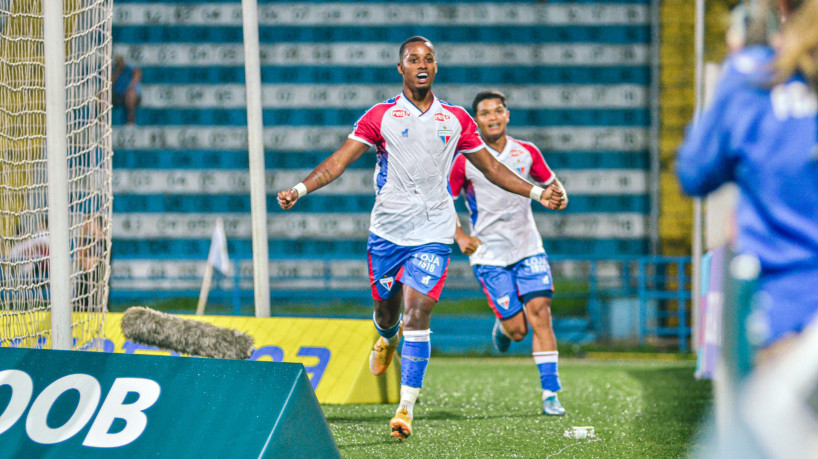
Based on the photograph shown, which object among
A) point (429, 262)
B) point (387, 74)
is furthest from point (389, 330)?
point (387, 74)

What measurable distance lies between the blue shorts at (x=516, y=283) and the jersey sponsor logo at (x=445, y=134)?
1.65 metres

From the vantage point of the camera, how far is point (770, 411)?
5.95ft

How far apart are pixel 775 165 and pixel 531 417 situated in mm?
4511

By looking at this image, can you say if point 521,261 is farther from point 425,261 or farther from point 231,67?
point 231,67

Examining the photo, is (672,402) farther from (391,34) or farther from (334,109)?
(391,34)

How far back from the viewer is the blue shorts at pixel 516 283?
693 centimetres

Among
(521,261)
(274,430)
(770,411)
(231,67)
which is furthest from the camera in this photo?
(231,67)

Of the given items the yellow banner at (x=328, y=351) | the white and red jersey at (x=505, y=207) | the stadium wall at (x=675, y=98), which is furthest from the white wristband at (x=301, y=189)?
the stadium wall at (x=675, y=98)

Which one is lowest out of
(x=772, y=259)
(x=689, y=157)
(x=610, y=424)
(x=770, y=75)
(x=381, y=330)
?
(x=610, y=424)

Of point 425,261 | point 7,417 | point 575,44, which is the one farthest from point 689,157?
point 575,44

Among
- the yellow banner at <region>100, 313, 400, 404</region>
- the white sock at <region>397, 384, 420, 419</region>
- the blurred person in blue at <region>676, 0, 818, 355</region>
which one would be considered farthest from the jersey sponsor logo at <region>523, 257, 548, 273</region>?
the blurred person in blue at <region>676, 0, 818, 355</region>

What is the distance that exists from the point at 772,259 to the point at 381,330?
424 centimetres

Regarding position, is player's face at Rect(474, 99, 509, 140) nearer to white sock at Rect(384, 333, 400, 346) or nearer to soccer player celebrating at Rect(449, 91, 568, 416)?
Answer: soccer player celebrating at Rect(449, 91, 568, 416)

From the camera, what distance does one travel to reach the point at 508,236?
7.07m
